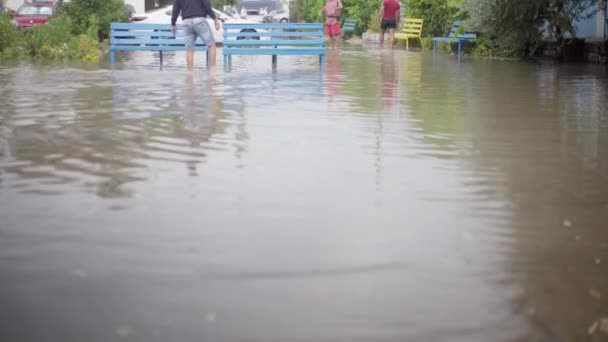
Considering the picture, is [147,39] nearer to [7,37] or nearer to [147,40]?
[147,40]

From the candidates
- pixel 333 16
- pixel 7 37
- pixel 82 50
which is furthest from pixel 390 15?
pixel 7 37

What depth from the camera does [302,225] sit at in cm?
451

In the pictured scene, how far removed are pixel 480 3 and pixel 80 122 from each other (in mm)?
16025

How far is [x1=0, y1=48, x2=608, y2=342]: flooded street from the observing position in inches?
126

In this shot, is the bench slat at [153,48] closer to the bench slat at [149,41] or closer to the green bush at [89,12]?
the bench slat at [149,41]

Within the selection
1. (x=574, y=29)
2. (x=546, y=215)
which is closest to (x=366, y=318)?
(x=546, y=215)

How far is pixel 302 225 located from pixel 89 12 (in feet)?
80.4

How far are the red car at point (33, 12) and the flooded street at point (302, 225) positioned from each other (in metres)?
28.8

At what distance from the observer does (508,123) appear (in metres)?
8.73

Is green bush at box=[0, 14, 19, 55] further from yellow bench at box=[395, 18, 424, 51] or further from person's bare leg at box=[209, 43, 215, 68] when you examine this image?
yellow bench at box=[395, 18, 424, 51]

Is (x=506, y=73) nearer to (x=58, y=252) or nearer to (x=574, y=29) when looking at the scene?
(x=574, y=29)

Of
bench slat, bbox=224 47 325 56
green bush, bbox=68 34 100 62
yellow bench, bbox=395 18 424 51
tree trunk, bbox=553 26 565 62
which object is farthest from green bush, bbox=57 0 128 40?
tree trunk, bbox=553 26 565 62

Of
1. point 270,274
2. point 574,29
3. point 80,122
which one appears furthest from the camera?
point 574,29

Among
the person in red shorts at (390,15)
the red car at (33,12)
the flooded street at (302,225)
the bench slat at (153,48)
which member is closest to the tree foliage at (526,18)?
the person in red shorts at (390,15)
